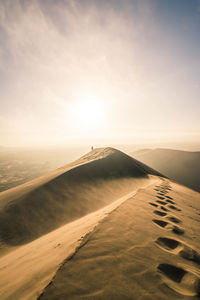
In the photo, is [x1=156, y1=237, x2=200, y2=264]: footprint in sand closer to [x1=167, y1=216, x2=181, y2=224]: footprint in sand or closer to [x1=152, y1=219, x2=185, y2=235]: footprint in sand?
[x1=152, y1=219, x2=185, y2=235]: footprint in sand

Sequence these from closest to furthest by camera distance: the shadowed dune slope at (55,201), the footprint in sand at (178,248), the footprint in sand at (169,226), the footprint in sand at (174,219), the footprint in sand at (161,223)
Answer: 1. the footprint in sand at (178,248)
2. the footprint in sand at (169,226)
3. the footprint in sand at (161,223)
4. the footprint in sand at (174,219)
5. the shadowed dune slope at (55,201)

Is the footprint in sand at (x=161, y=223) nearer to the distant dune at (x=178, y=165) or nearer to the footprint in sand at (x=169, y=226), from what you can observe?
the footprint in sand at (x=169, y=226)

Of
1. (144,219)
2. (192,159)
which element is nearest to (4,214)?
(144,219)

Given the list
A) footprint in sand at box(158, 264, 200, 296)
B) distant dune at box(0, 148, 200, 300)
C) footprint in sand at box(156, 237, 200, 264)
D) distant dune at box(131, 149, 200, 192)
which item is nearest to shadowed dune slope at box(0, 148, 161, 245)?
distant dune at box(0, 148, 200, 300)

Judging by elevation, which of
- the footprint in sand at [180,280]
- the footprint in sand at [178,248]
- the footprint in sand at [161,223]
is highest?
the footprint in sand at [180,280]

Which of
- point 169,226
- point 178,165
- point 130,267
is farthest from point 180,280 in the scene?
point 178,165

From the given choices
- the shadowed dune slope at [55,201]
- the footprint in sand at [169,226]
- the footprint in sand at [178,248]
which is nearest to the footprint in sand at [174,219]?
the footprint in sand at [169,226]

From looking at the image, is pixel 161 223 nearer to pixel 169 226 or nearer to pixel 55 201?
pixel 169 226
